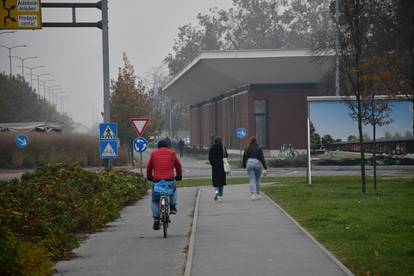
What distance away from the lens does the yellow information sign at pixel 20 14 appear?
2108cm

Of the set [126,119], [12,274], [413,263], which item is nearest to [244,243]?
[413,263]

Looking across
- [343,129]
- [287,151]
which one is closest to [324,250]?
[343,129]

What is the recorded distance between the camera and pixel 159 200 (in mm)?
16094

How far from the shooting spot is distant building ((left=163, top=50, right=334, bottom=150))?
215 ft

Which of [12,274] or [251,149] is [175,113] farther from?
[12,274]

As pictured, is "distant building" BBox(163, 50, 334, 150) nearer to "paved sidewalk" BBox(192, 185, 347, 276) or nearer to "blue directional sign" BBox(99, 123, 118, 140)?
"blue directional sign" BBox(99, 123, 118, 140)

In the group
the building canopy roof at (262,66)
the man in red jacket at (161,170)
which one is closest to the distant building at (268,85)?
the building canopy roof at (262,66)

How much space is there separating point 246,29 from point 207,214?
10781 centimetres

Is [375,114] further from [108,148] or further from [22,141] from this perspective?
[22,141]

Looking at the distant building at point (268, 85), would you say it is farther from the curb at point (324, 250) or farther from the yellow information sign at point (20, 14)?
the curb at point (324, 250)

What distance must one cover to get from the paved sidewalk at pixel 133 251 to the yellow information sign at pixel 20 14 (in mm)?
5311

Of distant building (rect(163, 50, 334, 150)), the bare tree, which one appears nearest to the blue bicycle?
the bare tree

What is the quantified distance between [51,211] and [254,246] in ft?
14.0

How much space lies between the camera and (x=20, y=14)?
21.6m
